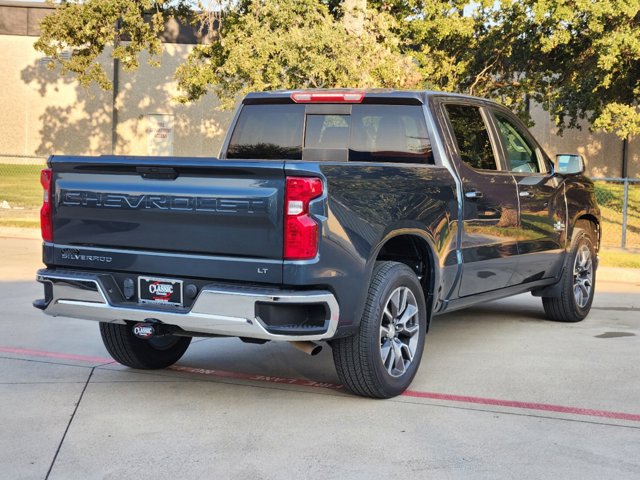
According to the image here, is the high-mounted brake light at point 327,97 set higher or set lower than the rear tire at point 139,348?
higher

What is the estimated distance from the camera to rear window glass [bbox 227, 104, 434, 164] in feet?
23.0

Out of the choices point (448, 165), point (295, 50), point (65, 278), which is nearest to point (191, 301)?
point (65, 278)

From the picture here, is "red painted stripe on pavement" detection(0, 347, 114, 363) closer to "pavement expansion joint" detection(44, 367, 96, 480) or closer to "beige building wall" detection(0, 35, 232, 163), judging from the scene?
"pavement expansion joint" detection(44, 367, 96, 480)

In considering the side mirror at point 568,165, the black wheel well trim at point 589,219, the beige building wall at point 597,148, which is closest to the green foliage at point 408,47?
the beige building wall at point 597,148

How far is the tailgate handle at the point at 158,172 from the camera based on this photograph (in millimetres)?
5582

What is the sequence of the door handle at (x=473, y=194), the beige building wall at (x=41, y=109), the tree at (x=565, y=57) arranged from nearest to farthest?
the door handle at (x=473, y=194) < the tree at (x=565, y=57) < the beige building wall at (x=41, y=109)

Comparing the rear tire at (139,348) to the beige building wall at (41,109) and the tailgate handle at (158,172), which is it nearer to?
the tailgate handle at (158,172)

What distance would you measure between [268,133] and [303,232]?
251cm

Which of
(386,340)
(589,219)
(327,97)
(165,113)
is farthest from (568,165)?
(165,113)

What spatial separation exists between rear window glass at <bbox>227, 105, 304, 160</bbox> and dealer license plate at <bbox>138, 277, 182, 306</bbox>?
217cm

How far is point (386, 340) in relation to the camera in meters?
6.07

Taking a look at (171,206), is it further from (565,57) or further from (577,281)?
(565,57)

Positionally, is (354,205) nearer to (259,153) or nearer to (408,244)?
(408,244)

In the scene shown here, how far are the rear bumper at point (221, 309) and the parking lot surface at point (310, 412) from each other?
554mm
